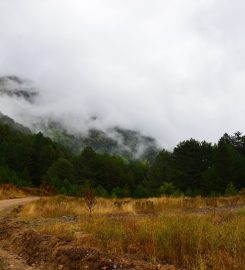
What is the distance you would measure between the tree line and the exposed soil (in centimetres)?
4280

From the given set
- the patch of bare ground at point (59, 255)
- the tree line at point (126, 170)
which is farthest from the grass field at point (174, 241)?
the tree line at point (126, 170)

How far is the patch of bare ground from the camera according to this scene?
9.84m

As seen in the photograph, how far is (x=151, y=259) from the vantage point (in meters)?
10.2

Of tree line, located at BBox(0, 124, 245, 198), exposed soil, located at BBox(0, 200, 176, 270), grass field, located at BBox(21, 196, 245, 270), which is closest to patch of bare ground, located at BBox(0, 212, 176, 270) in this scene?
exposed soil, located at BBox(0, 200, 176, 270)

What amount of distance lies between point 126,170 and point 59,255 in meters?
110

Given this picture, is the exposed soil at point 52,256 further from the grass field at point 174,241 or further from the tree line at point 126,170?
the tree line at point 126,170

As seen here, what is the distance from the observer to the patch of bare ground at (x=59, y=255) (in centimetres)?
984

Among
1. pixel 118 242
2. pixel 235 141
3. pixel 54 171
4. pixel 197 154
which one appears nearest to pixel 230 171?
pixel 197 154

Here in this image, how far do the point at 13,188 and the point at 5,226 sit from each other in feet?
128

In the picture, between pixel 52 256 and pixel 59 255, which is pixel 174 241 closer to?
pixel 59 255

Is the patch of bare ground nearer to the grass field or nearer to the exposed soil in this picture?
the exposed soil

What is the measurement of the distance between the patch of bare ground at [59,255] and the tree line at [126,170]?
42575 mm

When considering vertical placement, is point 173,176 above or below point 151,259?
above

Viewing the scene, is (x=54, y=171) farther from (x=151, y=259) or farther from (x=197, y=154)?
(x=151, y=259)
